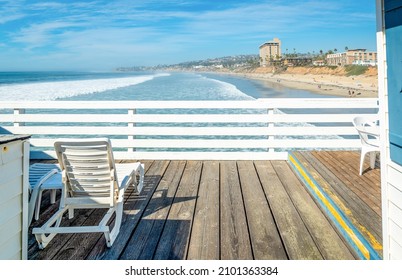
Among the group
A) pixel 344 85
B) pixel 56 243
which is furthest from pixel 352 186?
pixel 344 85

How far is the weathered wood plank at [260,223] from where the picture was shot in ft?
7.06

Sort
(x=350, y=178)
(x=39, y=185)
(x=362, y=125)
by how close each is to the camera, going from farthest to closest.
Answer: (x=362, y=125) < (x=350, y=178) < (x=39, y=185)

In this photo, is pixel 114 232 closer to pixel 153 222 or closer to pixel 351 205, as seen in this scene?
pixel 153 222

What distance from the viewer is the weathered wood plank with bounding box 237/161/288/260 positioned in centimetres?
215

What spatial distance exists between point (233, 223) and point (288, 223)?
42cm

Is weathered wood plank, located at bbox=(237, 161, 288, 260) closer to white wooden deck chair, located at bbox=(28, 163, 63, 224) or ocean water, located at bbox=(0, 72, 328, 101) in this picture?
white wooden deck chair, located at bbox=(28, 163, 63, 224)

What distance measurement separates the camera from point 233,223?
261 centimetres

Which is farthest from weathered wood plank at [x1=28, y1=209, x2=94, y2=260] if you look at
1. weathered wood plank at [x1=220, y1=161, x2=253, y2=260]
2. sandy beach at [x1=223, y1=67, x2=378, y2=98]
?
sandy beach at [x1=223, y1=67, x2=378, y2=98]

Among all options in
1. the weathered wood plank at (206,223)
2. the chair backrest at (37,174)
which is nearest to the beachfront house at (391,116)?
the weathered wood plank at (206,223)

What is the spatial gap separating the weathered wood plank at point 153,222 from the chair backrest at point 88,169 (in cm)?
33

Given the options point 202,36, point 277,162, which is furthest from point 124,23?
point 277,162

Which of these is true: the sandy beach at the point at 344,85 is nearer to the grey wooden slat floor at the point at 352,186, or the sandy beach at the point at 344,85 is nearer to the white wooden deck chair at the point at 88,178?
the grey wooden slat floor at the point at 352,186

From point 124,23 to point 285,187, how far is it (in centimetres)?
5579
